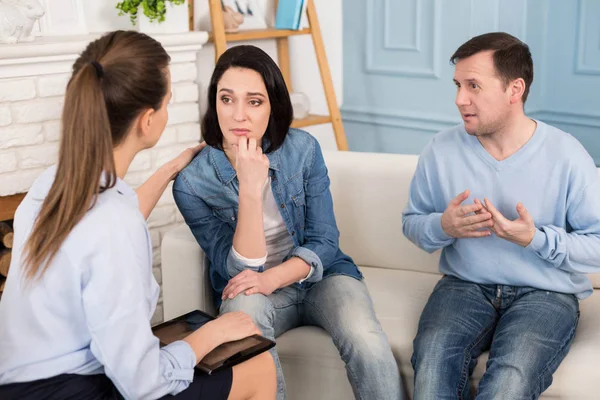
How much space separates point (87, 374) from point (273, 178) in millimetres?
922

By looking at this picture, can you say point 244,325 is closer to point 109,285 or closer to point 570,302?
point 109,285

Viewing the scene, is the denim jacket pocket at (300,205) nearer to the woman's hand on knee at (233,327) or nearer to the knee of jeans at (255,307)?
the knee of jeans at (255,307)

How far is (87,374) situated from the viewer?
146 cm

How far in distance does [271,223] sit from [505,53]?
0.76 meters

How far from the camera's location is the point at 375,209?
8.36 feet

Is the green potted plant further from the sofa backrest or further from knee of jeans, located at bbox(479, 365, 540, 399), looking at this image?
knee of jeans, located at bbox(479, 365, 540, 399)

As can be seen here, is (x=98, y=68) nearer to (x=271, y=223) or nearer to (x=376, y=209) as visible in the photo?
(x=271, y=223)

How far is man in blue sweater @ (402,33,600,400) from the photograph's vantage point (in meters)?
1.98

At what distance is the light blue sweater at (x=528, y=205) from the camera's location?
2.07 meters

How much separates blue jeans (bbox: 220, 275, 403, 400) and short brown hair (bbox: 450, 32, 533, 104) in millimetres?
678

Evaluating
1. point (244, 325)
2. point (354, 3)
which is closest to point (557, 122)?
point (354, 3)

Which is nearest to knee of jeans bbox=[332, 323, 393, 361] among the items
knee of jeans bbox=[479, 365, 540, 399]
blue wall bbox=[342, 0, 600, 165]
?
knee of jeans bbox=[479, 365, 540, 399]

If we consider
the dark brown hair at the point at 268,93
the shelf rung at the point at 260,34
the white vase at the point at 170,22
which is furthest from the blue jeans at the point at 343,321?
the shelf rung at the point at 260,34

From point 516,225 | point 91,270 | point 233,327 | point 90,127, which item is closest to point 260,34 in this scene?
point 516,225
